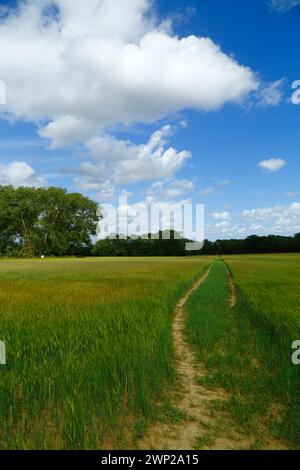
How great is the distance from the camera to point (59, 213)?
97062 millimetres

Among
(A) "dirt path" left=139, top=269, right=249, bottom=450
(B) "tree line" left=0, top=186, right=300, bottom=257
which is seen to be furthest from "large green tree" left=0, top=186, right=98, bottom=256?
(A) "dirt path" left=139, top=269, right=249, bottom=450

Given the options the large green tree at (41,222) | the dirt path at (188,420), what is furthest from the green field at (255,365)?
the large green tree at (41,222)

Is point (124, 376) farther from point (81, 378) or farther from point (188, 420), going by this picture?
point (188, 420)

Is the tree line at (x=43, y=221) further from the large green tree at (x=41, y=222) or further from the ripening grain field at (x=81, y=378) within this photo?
the ripening grain field at (x=81, y=378)

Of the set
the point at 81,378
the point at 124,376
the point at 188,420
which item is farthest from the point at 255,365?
the point at 81,378

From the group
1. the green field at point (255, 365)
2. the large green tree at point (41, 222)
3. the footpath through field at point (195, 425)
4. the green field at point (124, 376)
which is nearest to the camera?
the footpath through field at point (195, 425)

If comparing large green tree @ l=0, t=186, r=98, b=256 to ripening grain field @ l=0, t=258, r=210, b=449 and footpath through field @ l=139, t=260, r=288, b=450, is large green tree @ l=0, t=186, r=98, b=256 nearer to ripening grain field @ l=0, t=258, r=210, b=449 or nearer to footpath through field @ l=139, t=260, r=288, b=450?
ripening grain field @ l=0, t=258, r=210, b=449

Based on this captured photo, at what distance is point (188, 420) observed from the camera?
171 inches

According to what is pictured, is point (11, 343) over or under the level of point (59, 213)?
under

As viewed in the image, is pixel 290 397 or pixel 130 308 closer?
pixel 290 397

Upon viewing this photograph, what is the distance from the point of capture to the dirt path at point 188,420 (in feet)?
12.4

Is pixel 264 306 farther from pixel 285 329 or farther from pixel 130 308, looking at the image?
pixel 130 308
